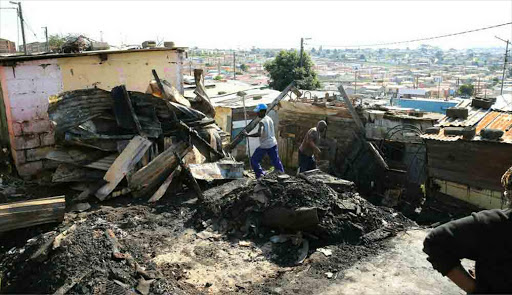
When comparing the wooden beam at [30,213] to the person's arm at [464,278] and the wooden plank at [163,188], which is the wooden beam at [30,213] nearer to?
the wooden plank at [163,188]

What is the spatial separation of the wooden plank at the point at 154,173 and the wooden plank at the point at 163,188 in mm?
91

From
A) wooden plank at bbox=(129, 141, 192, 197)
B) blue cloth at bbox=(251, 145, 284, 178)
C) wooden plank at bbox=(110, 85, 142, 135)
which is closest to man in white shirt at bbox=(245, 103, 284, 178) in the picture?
blue cloth at bbox=(251, 145, 284, 178)

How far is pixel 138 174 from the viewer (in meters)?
7.32

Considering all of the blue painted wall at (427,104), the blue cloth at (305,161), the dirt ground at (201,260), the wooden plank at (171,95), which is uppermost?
the wooden plank at (171,95)

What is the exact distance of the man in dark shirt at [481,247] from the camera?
2.31 metres

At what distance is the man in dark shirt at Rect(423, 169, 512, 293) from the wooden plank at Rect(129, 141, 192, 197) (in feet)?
18.7

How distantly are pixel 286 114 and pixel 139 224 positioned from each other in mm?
9161

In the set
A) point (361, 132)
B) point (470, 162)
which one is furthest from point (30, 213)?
point (361, 132)

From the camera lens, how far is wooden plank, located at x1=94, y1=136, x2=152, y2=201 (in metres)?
7.04

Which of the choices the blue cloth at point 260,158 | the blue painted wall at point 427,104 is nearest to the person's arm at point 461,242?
the blue cloth at point 260,158

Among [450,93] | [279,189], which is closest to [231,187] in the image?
[279,189]

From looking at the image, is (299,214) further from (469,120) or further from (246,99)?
(246,99)

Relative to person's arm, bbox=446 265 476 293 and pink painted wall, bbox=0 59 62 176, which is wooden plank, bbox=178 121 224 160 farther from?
person's arm, bbox=446 265 476 293

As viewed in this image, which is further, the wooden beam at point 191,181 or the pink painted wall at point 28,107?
the pink painted wall at point 28,107
